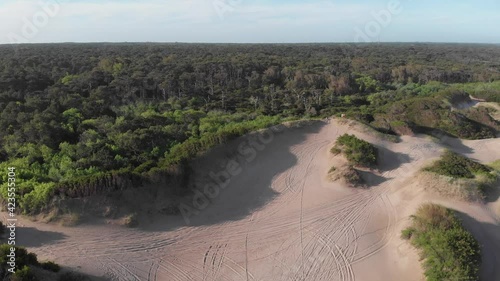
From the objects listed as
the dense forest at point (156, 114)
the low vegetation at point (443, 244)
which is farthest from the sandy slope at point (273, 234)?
the dense forest at point (156, 114)

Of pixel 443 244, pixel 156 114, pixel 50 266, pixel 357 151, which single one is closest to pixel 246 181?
pixel 357 151

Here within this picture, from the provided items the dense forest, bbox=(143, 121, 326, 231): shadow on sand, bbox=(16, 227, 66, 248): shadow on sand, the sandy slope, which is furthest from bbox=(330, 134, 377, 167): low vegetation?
bbox=(16, 227, 66, 248): shadow on sand

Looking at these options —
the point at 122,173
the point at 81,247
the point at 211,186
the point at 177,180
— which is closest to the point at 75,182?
the point at 122,173

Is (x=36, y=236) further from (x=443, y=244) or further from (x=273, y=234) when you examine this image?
(x=443, y=244)

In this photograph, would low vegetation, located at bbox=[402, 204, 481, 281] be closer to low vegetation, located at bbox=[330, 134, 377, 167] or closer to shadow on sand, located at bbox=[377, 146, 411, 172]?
low vegetation, located at bbox=[330, 134, 377, 167]

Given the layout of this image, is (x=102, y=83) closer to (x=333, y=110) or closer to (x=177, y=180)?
(x=333, y=110)

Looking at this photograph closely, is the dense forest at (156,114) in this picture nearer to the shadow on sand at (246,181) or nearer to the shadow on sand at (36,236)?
the shadow on sand at (36,236)
